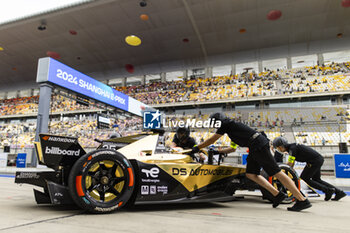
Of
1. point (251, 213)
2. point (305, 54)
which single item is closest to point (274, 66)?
point (305, 54)

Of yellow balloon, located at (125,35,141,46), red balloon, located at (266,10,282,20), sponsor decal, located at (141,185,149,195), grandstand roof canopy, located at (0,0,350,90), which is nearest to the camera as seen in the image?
sponsor decal, located at (141,185,149,195)

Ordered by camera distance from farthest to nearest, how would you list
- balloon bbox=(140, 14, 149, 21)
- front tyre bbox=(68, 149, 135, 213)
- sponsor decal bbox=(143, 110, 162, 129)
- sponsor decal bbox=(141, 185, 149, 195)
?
balloon bbox=(140, 14, 149, 21), sponsor decal bbox=(143, 110, 162, 129), sponsor decal bbox=(141, 185, 149, 195), front tyre bbox=(68, 149, 135, 213)

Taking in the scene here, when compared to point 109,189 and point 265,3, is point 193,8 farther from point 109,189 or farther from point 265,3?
point 109,189

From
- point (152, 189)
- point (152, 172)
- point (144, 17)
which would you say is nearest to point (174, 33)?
point (144, 17)

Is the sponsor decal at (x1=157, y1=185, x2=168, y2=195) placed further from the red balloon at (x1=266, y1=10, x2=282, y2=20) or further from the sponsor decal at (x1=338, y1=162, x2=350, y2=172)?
the red balloon at (x1=266, y1=10, x2=282, y2=20)

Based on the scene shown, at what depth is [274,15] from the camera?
18297mm

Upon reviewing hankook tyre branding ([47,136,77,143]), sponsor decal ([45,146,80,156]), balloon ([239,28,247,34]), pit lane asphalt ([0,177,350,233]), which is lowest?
pit lane asphalt ([0,177,350,233])

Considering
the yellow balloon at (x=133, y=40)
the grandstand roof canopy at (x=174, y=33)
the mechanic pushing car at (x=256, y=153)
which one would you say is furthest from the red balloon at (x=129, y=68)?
the mechanic pushing car at (x=256, y=153)

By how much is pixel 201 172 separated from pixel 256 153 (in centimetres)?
78

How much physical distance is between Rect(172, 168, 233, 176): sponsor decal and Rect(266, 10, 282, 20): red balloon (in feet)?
57.7

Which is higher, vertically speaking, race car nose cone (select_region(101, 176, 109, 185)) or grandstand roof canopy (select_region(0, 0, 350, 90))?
grandstand roof canopy (select_region(0, 0, 350, 90))

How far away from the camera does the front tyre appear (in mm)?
2602

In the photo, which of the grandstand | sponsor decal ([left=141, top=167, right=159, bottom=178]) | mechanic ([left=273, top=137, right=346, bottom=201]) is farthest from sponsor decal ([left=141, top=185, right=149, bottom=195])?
the grandstand

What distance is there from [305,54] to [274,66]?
3977mm
